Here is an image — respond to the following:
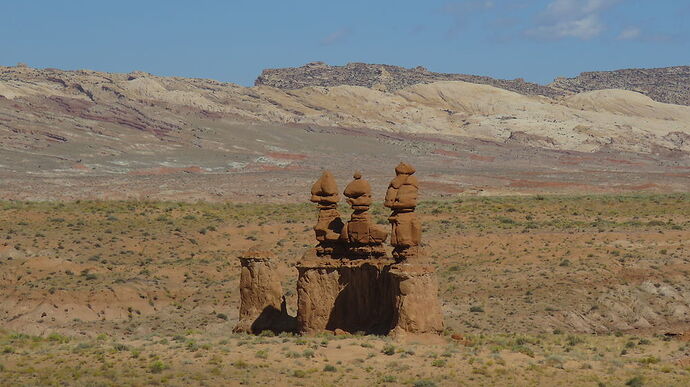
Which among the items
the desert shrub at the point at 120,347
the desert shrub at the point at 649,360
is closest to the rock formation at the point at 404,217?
the desert shrub at the point at 649,360

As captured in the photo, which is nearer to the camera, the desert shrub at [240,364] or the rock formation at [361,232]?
the desert shrub at [240,364]

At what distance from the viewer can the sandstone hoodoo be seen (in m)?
33.9

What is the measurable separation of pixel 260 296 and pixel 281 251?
24.7 m

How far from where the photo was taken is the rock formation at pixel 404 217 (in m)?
34.1

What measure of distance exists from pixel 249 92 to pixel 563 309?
143m

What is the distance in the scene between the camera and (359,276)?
36250 millimetres

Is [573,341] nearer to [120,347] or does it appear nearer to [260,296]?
[260,296]

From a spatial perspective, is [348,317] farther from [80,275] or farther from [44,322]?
[80,275]

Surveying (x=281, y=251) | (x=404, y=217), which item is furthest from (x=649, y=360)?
(x=281, y=251)

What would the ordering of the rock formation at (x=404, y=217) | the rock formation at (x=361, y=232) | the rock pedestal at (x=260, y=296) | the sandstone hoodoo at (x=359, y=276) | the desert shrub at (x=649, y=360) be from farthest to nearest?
the rock pedestal at (x=260, y=296) < the rock formation at (x=361, y=232) < the desert shrub at (x=649, y=360) < the rock formation at (x=404, y=217) < the sandstone hoodoo at (x=359, y=276)

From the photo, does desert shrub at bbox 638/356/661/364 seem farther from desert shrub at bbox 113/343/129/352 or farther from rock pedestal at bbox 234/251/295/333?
desert shrub at bbox 113/343/129/352

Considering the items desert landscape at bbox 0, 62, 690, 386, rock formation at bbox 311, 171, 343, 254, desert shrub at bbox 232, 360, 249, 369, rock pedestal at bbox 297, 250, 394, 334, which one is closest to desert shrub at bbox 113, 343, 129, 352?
desert landscape at bbox 0, 62, 690, 386

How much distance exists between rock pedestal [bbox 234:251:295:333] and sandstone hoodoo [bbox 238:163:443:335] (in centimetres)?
3

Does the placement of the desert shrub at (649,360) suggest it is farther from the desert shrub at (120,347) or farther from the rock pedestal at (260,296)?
the desert shrub at (120,347)
